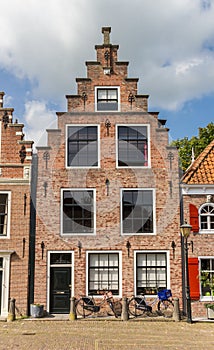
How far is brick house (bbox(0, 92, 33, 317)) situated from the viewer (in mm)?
16625

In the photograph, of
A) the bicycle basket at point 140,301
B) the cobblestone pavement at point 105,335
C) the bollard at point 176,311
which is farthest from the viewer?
the bicycle basket at point 140,301

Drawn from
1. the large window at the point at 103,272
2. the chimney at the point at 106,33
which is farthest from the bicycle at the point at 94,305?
the chimney at the point at 106,33

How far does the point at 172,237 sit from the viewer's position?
17.2m

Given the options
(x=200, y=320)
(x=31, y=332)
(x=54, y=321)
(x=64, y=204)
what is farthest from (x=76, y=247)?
(x=200, y=320)

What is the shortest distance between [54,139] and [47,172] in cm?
147

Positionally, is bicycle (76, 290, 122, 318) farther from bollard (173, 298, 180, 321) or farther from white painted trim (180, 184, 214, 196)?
white painted trim (180, 184, 214, 196)

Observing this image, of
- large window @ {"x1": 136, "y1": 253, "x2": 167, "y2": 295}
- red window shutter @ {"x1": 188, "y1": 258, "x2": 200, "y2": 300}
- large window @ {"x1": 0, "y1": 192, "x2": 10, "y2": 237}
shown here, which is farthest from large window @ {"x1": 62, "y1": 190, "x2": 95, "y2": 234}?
red window shutter @ {"x1": 188, "y1": 258, "x2": 200, "y2": 300}

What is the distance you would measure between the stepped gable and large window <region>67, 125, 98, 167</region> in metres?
4.00

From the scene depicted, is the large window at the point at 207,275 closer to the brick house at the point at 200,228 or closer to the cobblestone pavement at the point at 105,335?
the brick house at the point at 200,228

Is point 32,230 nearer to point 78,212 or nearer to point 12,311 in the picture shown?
point 78,212

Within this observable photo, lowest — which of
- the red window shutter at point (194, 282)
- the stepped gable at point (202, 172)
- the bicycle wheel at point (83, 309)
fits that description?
the bicycle wheel at point (83, 309)

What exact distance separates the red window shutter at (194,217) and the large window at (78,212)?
4.05m

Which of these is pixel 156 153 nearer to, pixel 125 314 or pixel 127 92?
pixel 127 92

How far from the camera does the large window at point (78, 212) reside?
1730 cm
